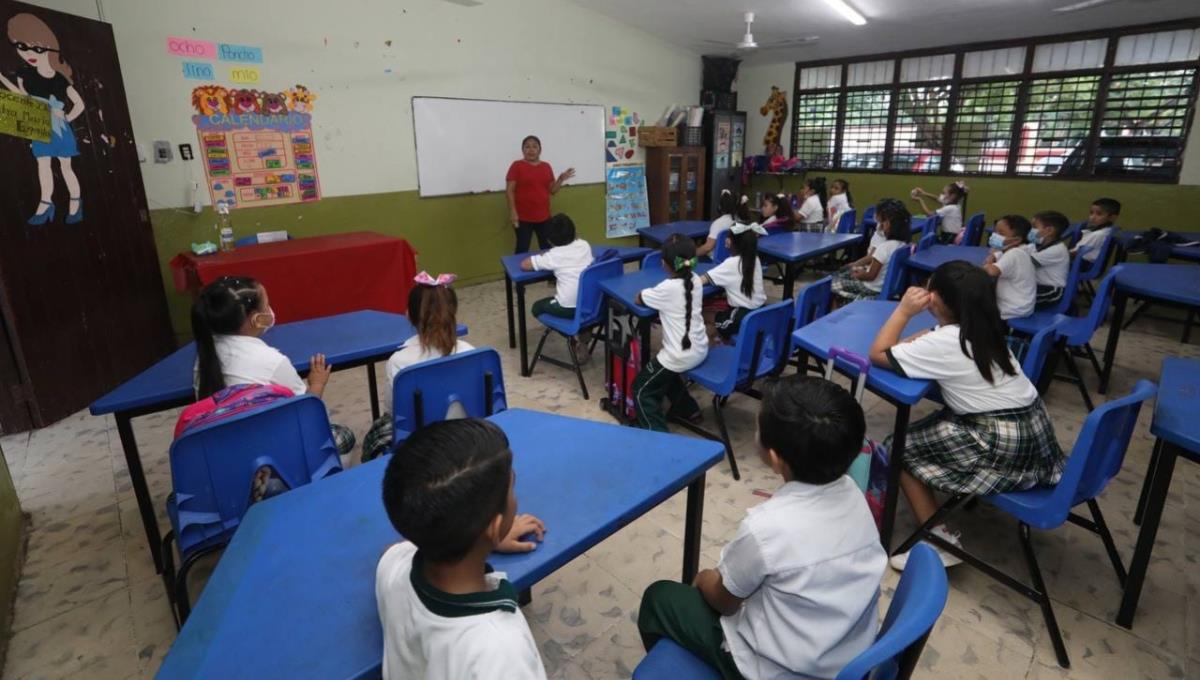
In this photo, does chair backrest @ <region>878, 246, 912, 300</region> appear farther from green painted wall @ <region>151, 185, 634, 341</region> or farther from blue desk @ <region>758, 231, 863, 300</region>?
green painted wall @ <region>151, 185, 634, 341</region>

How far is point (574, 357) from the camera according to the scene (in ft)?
11.3

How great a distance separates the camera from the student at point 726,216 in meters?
4.00

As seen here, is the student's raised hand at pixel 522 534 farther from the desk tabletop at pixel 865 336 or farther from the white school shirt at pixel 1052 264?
the white school shirt at pixel 1052 264

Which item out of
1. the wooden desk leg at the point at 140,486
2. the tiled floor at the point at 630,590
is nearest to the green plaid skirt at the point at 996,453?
the tiled floor at the point at 630,590

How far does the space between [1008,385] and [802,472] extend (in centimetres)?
116

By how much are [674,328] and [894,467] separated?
106 cm

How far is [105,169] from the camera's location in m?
3.49

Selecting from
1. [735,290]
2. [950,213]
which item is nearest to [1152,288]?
[735,290]

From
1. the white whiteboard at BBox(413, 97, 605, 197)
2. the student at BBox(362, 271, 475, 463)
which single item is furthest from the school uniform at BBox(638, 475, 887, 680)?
the white whiteboard at BBox(413, 97, 605, 197)

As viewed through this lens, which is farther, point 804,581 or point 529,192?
point 529,192

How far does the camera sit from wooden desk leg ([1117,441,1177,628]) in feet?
5.42

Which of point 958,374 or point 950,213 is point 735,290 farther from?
point 950,213

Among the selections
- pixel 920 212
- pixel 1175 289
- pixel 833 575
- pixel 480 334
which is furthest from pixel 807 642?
pixel 920 212

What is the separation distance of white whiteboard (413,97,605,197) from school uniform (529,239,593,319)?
8.08ft
